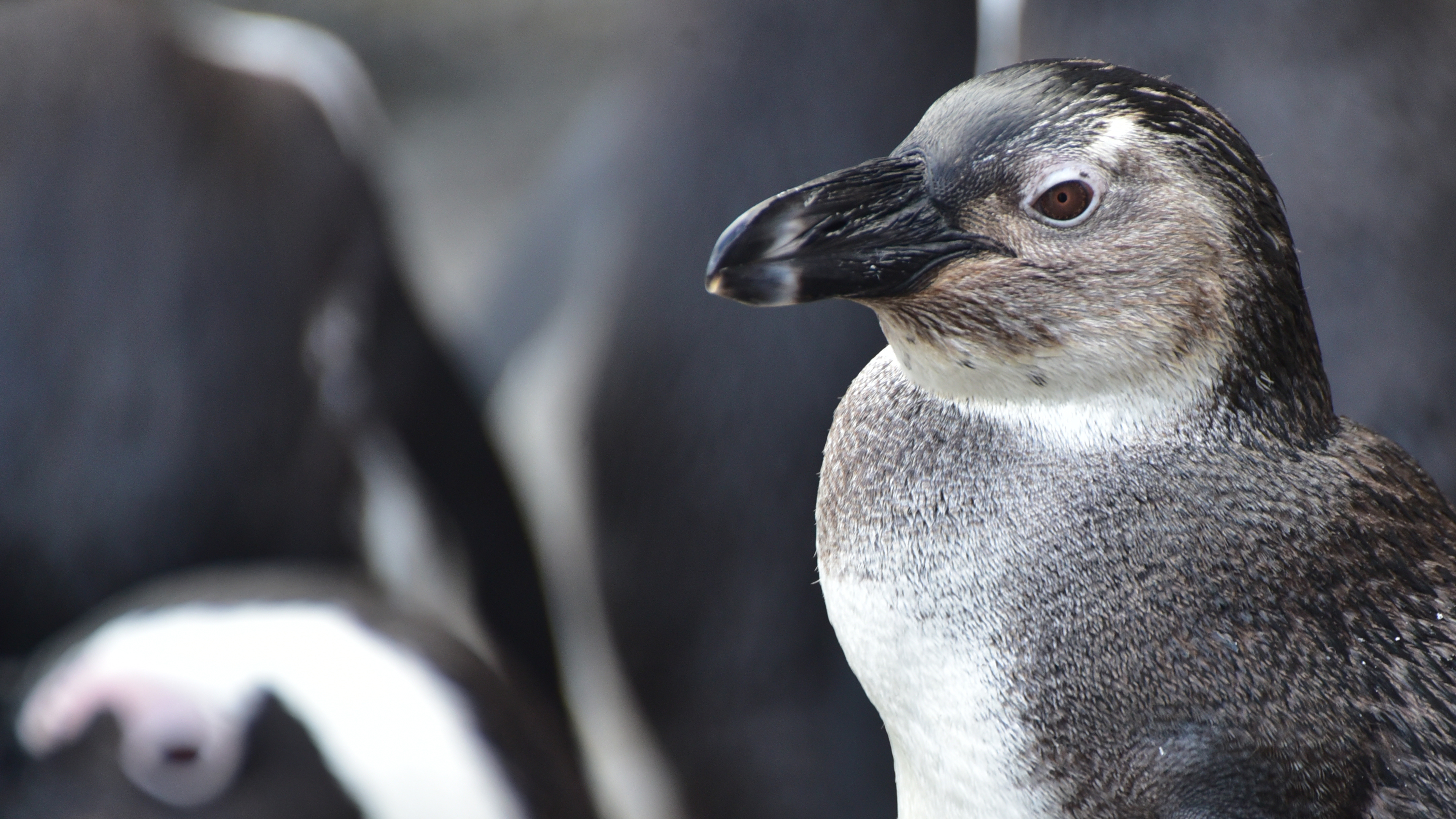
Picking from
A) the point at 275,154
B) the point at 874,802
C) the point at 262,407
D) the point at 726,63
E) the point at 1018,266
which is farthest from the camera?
the point at 275,154

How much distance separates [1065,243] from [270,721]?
107 centimetres

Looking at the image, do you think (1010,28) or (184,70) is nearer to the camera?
(1010,28)

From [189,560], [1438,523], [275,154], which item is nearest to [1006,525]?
[1438,523]

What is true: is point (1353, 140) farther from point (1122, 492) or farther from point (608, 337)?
point (608, 337)

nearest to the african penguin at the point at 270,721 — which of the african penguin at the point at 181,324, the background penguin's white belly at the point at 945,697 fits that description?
the african penguin at the point at 181,324

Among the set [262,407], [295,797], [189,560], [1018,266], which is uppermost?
[1018,266]

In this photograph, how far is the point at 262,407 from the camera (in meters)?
1.95

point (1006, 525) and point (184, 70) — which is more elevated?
point (184, 70)

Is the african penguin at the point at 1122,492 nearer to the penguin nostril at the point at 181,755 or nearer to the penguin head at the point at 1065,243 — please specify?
A: the penguin head at the point at 1065,243

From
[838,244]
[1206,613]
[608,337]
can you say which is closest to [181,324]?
[608,337]

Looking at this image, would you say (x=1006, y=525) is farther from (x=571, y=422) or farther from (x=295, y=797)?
(x=571, y=422)

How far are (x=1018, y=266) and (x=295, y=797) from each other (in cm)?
105

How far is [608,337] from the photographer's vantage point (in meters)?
1.86

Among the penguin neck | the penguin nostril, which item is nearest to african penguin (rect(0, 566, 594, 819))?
the penguin nostril
